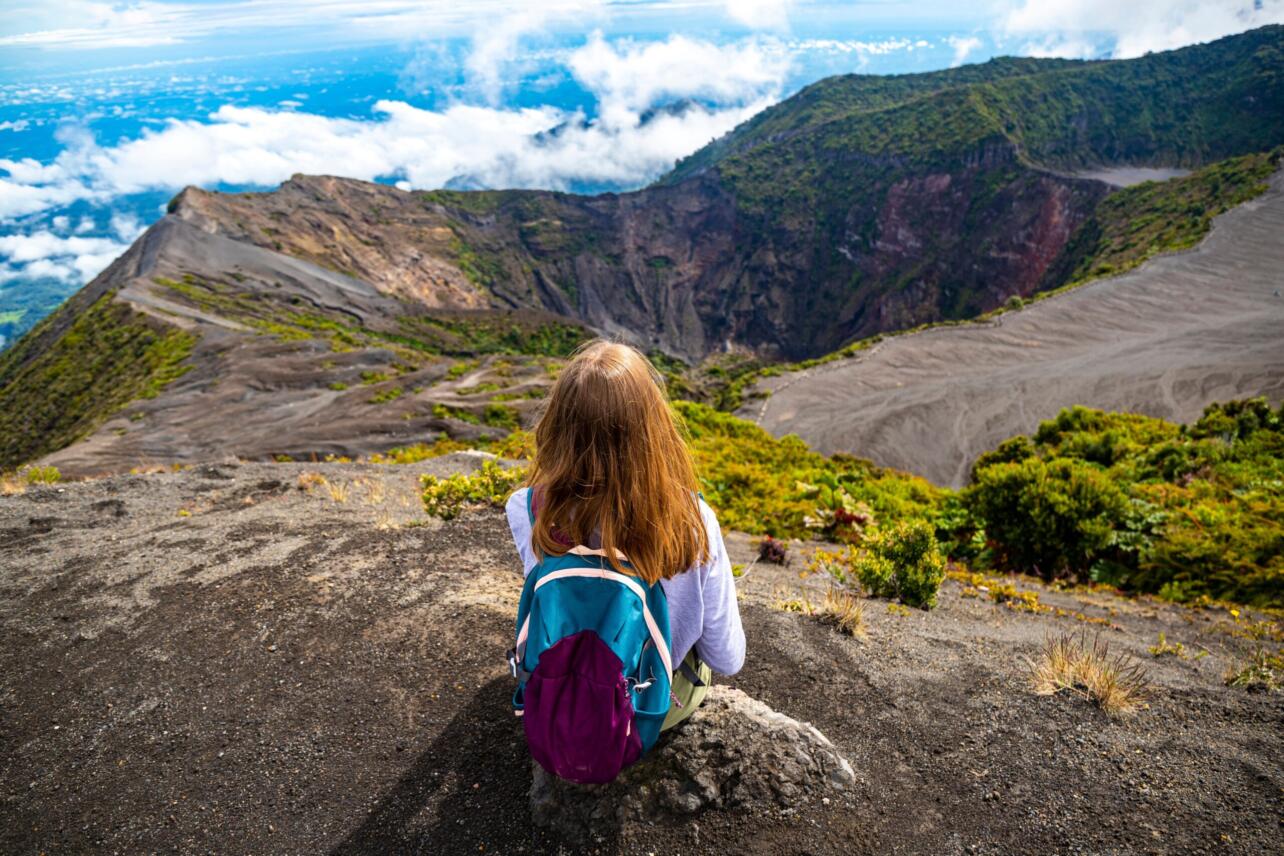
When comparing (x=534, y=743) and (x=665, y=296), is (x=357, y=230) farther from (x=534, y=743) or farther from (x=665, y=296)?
(x=534, y=743)

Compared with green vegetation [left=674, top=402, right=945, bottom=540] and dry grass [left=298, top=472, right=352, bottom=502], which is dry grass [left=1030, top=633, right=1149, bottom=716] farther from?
dry grass [left=298, top=472, right=352, bottom=502]

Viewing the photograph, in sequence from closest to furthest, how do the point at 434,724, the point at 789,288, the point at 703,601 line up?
the point at 703,601 < the point at 434,724 < the point at 789,288

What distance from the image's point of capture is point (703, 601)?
2871 millimetres

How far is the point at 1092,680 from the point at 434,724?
168 inches

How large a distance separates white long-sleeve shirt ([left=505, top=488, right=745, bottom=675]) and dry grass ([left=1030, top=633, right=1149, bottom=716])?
9.00 ft

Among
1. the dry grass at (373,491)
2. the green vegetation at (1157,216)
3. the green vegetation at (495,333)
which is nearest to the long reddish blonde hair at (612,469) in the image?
the dry grass at (373,491)

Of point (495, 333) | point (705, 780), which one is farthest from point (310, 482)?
point (495, 333)

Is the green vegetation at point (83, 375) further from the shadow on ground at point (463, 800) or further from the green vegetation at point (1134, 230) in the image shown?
the shadow on ground at point (463, 800)

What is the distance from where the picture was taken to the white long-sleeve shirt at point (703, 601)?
9.16 feet

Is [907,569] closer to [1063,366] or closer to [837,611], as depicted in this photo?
[837,611]

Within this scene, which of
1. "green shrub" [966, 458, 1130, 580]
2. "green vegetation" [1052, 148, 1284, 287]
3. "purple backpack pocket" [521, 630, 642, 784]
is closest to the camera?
"purple backpack pocket" [521, 630, 642, 784]

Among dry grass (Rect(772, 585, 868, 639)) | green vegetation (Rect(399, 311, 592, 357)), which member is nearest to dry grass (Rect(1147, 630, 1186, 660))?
dry grass (Rect(772, 585, 868, 639))

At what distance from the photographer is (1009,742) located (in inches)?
156

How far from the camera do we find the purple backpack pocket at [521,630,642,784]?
239cm
